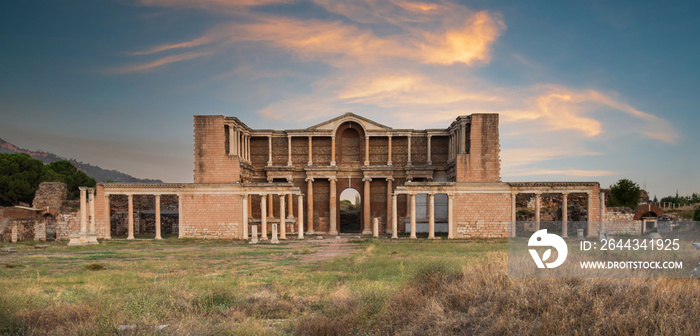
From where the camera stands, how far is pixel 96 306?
7418 mm

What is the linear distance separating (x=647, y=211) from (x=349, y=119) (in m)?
26.1

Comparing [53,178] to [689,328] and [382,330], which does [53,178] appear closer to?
[382,330]

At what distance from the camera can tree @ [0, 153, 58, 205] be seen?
130ft

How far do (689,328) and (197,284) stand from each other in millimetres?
9951

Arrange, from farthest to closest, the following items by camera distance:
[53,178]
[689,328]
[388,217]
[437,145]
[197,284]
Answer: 1. [53,178]
2. [437,145]
3. [388,217]
4. [197,284]
5. [689,328]

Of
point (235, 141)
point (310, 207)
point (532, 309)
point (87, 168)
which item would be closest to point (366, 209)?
point (310, 207)

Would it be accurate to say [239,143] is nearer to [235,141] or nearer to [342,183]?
[235,141]

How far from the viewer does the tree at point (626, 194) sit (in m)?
41.9

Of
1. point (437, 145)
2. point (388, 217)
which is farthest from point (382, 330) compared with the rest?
point (437, 145)

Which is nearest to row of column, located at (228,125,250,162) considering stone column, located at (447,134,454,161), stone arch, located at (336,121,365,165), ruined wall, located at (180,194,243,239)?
ruined wall, located at (180,194,243,239)

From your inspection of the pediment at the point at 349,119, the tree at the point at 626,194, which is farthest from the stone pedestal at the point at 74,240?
the tree at the point at 626,194

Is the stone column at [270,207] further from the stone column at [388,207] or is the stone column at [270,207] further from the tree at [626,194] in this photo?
the tree at [626,194]

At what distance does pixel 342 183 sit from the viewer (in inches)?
1449

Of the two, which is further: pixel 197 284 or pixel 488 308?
pixel 197 284
